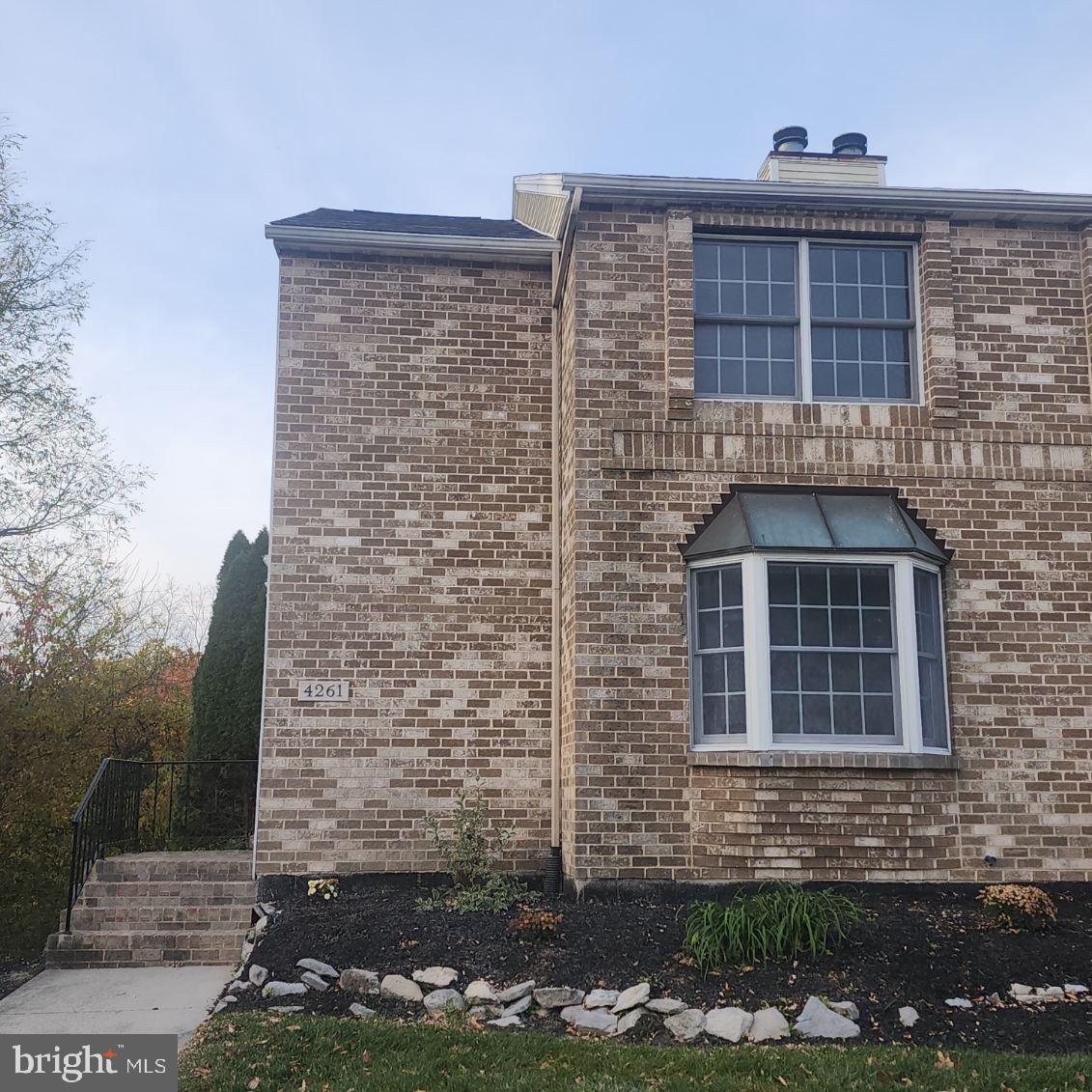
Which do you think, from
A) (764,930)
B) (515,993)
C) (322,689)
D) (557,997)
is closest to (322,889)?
(322,689)

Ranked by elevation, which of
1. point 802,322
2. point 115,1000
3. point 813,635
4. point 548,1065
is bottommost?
point 115,1000

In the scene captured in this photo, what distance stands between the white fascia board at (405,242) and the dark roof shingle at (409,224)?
0.25ft

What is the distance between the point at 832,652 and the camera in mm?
8461

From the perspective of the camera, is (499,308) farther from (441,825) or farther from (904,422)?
(441,825)

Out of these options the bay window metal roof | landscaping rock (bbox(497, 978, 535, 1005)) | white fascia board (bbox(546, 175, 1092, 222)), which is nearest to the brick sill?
the bay window metal roof

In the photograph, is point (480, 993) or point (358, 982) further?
point (358, 982)

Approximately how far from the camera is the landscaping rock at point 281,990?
6.65m

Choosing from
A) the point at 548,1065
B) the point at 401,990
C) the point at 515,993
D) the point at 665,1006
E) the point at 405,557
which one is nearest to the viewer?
the point at 548,1065

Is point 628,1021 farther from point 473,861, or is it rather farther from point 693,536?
point 693,536

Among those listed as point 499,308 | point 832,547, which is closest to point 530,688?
point 832,547

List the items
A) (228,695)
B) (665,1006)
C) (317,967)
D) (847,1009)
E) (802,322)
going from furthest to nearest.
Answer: (228,695) → (802,322) → (317,967) → (665,1006) → (847,1009)

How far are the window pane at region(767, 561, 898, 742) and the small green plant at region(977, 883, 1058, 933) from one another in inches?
53.6

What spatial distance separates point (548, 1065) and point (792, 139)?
9.77 metres

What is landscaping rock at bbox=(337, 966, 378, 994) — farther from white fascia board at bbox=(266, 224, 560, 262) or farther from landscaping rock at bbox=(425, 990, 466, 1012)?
white fascia board at bbox=(266, 224, 560, 262)
